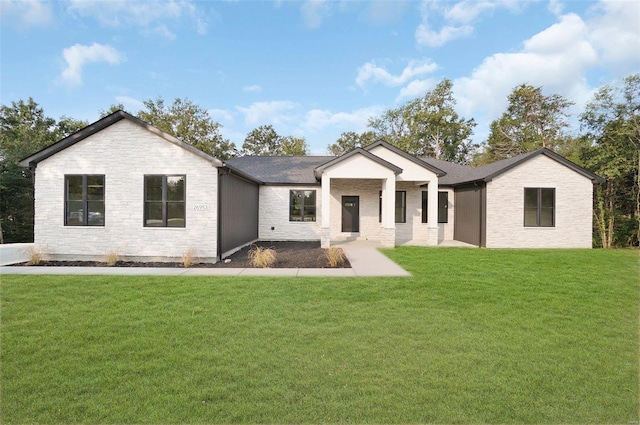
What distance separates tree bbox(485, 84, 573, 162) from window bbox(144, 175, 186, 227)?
102ft

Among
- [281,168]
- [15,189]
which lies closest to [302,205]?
[281,168]

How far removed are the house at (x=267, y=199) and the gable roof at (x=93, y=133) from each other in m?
0.05

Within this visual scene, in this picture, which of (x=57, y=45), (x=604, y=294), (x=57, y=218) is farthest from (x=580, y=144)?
(x=57, y=45)

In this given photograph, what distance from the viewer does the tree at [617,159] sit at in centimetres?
1471

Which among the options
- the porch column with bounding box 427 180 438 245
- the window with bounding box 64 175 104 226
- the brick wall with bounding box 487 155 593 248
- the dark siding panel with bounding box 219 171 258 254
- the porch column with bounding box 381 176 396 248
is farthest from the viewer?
the porch column with bounding box 427 180 438 245

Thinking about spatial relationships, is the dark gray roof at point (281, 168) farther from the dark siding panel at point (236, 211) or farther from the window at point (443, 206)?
the window at point (443, 206)

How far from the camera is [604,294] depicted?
22.1 feet

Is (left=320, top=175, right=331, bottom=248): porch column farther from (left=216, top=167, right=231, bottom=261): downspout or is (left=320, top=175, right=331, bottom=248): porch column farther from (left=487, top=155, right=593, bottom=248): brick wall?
(left=487, top=155, right=593, bottom=248): brick wall

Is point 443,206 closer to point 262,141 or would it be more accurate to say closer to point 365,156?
point 365,156

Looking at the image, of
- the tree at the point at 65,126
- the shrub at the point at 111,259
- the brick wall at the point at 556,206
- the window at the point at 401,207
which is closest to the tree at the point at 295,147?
the tree at the point at 65,126

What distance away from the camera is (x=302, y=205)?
679 inches

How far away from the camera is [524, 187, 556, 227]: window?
1462 cm

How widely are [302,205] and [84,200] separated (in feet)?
31.7

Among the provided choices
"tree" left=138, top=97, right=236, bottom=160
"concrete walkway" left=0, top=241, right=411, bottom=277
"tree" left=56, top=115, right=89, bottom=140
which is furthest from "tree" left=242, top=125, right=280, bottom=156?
"concrete walkway" left=0, top=241, right=411, bottom=277
